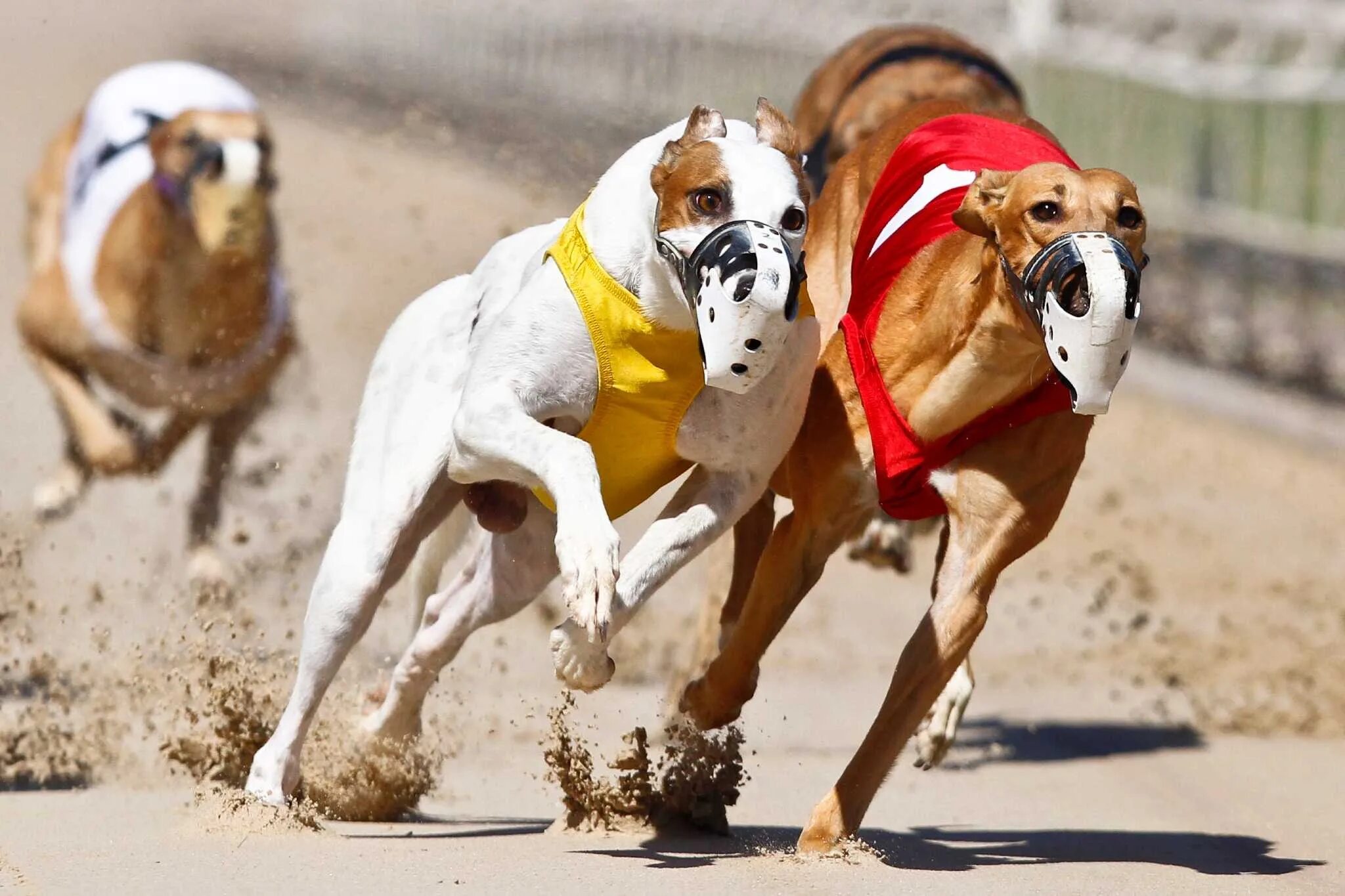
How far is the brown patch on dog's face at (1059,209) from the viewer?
3801 millimetres

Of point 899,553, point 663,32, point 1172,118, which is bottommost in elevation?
point 899,553

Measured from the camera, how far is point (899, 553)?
20.5 ft

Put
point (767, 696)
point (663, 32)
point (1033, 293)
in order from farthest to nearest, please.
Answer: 1. point (663, 32)
2. point (767, 696)
3. point (1033, 293)

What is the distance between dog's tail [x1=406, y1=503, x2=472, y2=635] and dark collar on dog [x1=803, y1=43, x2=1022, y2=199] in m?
2.45

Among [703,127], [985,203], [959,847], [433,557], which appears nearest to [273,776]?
[433,557]

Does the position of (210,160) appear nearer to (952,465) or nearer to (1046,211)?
(952,465)

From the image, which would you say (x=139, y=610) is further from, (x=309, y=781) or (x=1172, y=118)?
(x=1172, y=118)

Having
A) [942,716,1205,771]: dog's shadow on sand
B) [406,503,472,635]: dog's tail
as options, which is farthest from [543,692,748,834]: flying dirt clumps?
[942,716,1205,771]: dog's shadow on sand

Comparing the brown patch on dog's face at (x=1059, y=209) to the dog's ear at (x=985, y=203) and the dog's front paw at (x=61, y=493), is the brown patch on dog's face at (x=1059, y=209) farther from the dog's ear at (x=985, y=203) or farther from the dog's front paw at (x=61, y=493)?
the dog's front paw at (x=61, y=493)

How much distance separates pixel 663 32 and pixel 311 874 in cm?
1150

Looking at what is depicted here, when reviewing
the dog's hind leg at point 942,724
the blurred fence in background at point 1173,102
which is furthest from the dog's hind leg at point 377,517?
the blurred fence in background at point 1173,102

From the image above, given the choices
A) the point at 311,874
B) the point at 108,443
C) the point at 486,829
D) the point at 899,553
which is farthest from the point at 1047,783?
the point at 108,443

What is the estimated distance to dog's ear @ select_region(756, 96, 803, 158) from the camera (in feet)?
12.6

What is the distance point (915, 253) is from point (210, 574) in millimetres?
3467
